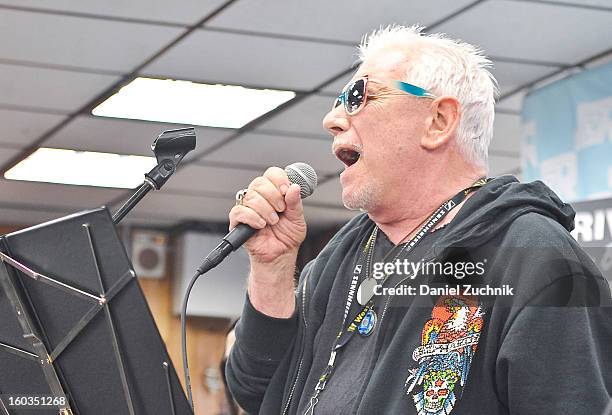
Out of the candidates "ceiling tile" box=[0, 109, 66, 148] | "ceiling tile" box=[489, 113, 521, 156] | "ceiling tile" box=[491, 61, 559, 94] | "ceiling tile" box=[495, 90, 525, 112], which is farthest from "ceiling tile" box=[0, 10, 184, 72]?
"ceiling tile" box=[489, 113, 521, 156]

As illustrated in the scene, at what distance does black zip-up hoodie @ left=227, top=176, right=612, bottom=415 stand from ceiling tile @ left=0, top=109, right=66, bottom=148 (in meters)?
4.47

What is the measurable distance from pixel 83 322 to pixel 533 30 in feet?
11.1

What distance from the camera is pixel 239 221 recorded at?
1725 mm

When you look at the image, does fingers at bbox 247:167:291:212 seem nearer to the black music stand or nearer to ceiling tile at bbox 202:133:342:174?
the black music stand

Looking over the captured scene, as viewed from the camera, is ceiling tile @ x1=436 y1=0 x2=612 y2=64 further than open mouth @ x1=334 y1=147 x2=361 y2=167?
Yes

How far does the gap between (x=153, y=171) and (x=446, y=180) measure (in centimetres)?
51

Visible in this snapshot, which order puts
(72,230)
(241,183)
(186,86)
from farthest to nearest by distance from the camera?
(241,183) → (186,86) → (72,230)

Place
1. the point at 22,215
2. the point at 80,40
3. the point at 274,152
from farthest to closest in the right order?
1. the point at 22,215
2. the point at 274,152
3. the point at 80,40

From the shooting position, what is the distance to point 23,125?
6.05 m

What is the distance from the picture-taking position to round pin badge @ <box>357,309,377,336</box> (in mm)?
1757

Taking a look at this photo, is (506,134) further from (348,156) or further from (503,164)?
(348,156)

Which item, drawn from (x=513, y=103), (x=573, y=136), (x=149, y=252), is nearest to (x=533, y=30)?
(x=573, y=136)

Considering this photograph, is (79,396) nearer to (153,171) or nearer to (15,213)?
(153,171)

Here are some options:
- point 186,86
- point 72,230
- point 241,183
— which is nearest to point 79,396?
point 72,230
